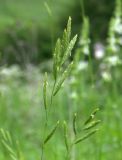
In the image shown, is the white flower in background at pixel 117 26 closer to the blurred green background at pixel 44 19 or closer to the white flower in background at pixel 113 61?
the white flower in background at pixel 113 61

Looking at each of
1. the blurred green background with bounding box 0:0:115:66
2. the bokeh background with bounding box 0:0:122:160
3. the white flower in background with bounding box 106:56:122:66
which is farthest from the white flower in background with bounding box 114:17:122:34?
the blurred green background with bounding box 0:0:115:66

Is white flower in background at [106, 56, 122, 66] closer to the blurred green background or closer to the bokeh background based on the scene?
the bokeh background

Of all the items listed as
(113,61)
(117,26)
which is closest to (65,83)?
Result: (117,26)

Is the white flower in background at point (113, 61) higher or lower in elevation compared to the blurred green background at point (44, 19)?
lower

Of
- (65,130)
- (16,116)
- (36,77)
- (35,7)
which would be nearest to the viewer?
(65,130)

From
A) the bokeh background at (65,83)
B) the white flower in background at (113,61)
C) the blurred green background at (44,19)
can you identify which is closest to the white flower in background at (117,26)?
the bokeh background at (65,83)

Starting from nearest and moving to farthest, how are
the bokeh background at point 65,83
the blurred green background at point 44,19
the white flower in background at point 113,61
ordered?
the bokeh background at point 65,83 < the white flower in background at point 113,61 < the blurred green background at point 44,19

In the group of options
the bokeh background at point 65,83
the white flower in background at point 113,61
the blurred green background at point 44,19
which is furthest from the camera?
the blurred green background at point 44,19

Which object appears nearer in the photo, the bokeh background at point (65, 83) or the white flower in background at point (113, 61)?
the bokeh background at point (65, 83)

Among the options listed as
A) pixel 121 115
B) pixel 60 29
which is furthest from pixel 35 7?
pixel 121 115

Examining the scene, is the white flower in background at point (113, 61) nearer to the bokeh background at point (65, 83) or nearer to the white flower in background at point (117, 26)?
the bokeh background at point (65, 83)

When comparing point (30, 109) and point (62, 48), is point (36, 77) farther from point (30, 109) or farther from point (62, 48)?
point (62, 48)
